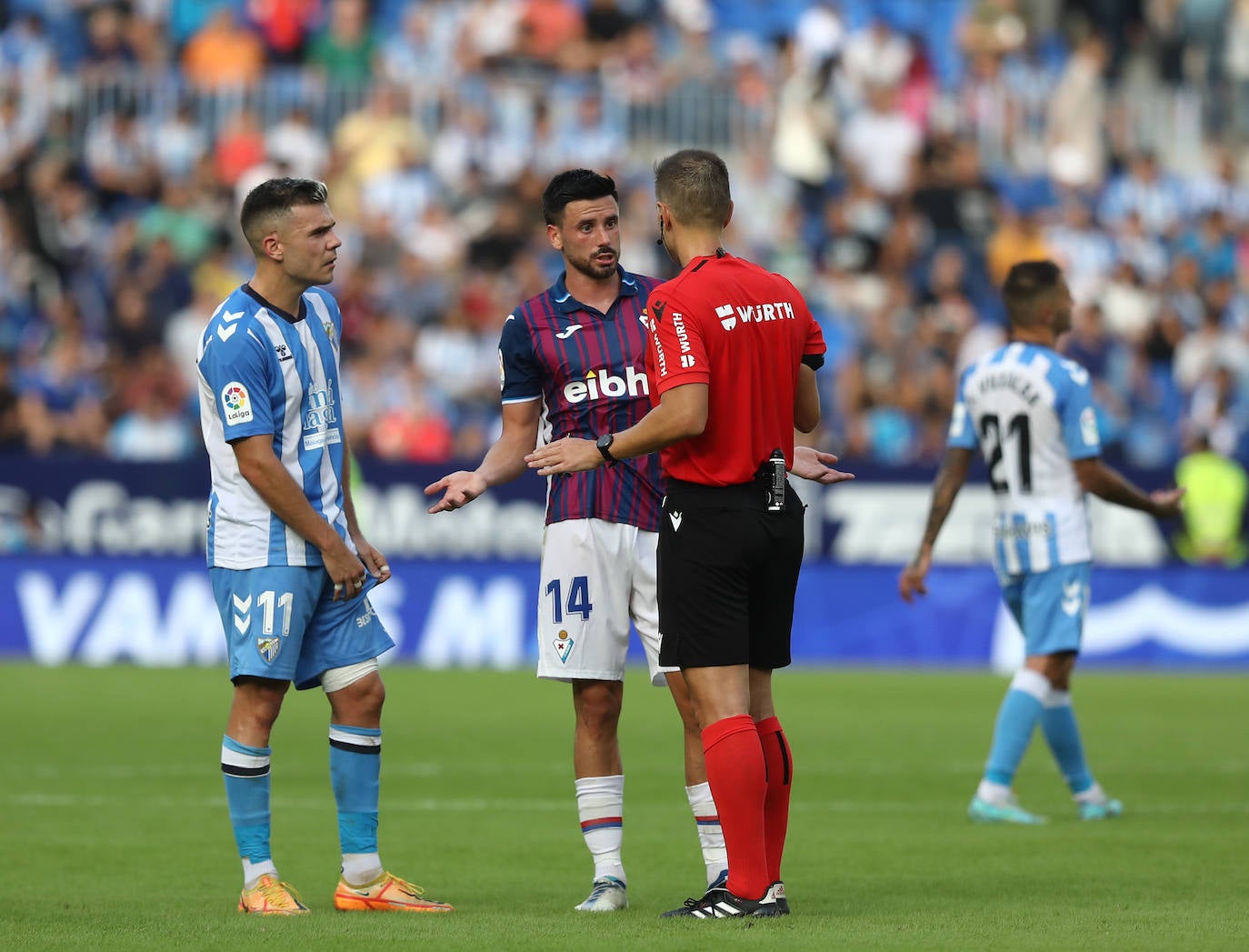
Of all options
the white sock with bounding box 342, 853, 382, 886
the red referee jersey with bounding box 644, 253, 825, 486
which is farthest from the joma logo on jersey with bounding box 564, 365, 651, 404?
the white sock with bounding box 342, 853, 382, 886

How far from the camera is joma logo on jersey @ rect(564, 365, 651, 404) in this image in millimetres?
7492

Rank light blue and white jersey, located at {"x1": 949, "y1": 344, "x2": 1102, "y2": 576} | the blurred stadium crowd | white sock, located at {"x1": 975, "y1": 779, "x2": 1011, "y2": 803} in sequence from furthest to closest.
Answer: the blurred stadium crowd, light blue and white jersey, located at {"x1": 949, "y1": 344, "x2": 1102, "y2": 576}, white sock, located at {"x1": 975, "y1": 779, "x2": 1011, "y2": 803}

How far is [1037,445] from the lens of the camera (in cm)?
1010

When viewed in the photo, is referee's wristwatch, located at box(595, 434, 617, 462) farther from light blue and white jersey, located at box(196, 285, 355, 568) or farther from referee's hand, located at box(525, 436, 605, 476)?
light blue and white jersey, located at box(196, 285, 355, 568)

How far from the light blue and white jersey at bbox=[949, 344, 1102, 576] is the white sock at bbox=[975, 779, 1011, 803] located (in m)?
1.09

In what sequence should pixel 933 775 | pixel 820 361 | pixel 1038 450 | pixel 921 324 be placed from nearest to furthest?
pixel 820 361, pixel 1038 450, pixel 933 775, pixel 921 324

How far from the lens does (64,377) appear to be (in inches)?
808

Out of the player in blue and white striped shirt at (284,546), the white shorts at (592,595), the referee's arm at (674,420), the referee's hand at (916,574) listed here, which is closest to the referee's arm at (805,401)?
the referee's arm at (674,420)

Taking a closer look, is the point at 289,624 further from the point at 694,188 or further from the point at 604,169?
the point at 604,169

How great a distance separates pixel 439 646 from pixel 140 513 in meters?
3.12

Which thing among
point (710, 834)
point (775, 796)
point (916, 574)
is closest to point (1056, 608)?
point (916, 574)

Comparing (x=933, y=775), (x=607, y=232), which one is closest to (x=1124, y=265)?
(x=933, y=775)

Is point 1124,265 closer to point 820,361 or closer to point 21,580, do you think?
point 21,580

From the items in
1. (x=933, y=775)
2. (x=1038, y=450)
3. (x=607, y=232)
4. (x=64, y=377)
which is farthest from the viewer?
(x=64, y=377)
